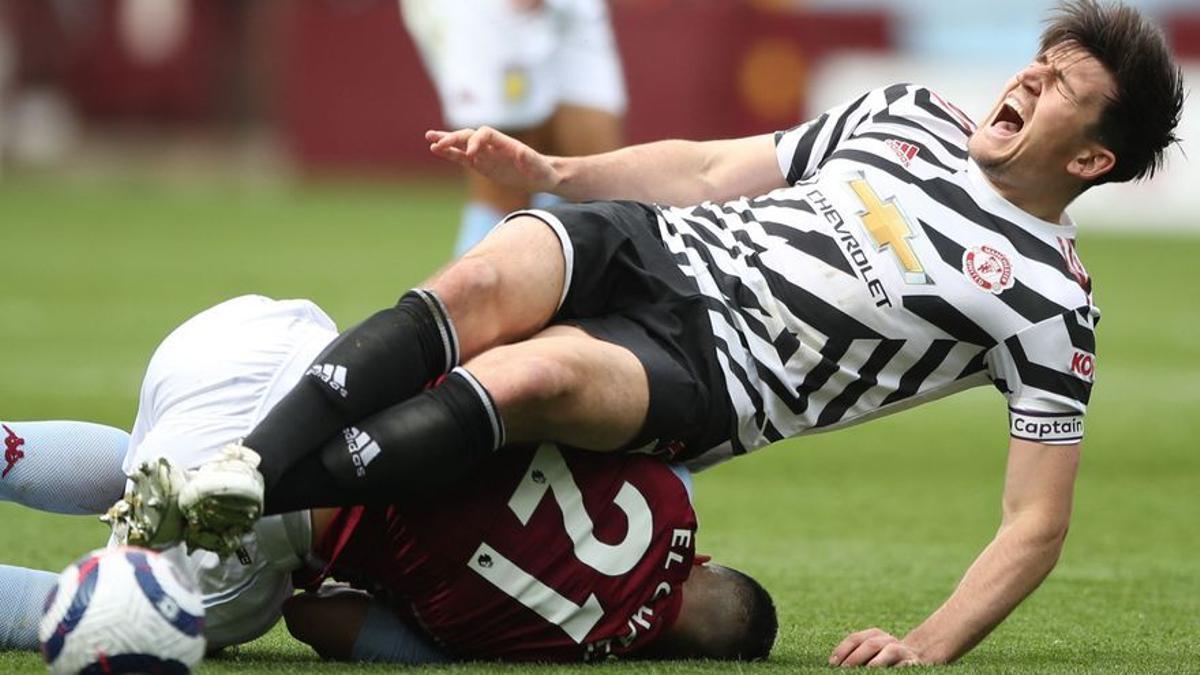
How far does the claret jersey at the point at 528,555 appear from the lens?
3.70 metres

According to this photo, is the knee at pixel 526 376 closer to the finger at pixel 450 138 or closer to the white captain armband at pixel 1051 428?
the finger at pixel 450 138

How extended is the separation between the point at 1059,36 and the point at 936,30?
12.6m

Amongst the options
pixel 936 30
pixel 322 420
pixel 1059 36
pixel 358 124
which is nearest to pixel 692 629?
pixel 322 420

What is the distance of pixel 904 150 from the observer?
4.13 m

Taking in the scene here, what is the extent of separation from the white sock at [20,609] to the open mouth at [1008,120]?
1944 mm

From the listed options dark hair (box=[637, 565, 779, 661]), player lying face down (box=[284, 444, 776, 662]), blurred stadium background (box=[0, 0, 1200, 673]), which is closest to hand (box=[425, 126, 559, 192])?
player lying face down (box=[284, 444, 776, 662])

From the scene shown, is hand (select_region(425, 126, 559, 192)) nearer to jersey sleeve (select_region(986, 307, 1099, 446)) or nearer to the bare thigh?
the bare thigh

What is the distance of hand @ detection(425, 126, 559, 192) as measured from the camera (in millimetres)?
4090

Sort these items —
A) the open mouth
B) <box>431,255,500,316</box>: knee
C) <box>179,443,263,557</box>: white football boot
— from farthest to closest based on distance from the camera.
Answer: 1. the open mouth
2. <box>431,255,500,316</box>: knee
3. <box>179,443,263,557</box>: white football boot

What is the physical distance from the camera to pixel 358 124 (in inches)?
734

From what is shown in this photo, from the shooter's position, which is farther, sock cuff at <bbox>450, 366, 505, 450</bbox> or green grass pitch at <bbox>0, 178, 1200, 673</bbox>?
green grass pitch at <bbox>0, 178, 1200, 673</bbox>

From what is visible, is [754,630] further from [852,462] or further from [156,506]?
[852,462]

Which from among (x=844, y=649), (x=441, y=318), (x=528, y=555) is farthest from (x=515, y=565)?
(x=844, y=649)

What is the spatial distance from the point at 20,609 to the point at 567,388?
1084 millimetres
